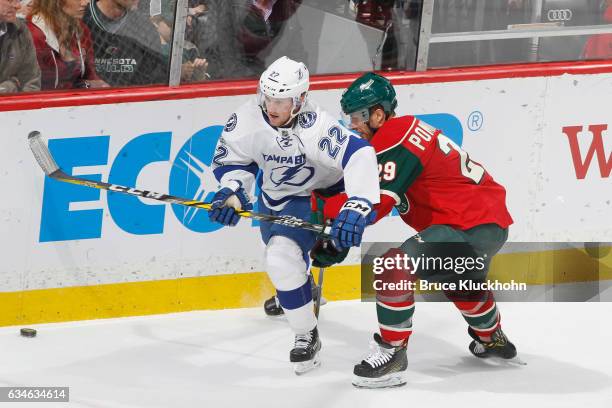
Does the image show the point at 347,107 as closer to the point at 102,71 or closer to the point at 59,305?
the point at 102,71

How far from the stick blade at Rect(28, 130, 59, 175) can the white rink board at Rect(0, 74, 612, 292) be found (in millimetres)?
158

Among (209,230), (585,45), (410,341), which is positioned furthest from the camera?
(585,45)

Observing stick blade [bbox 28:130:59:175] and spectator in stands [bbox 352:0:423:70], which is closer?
stick blade [bbox 28:130:59:175]

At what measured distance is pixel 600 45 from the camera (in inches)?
Result: 224

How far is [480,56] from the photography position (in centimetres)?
554

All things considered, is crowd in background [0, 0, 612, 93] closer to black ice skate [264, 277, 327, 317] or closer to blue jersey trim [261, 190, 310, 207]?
blue jersey trim [261, 190, 310, 207]

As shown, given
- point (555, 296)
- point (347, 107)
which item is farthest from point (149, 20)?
point (555, 296)

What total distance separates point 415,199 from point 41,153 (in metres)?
1.49

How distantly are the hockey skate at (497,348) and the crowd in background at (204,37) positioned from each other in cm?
147

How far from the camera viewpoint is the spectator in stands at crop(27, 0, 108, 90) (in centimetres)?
483

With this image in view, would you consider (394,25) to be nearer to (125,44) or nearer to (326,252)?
(125,44)

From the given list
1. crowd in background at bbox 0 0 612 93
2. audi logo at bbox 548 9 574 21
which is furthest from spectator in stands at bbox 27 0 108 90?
audi logo at bbox 548 9 574 21

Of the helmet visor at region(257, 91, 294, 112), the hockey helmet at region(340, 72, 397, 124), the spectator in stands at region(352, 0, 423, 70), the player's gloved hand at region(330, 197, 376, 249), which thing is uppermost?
the spectator in stands at region(352, 0, 423, 70)

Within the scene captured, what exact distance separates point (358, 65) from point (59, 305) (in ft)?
5.68
